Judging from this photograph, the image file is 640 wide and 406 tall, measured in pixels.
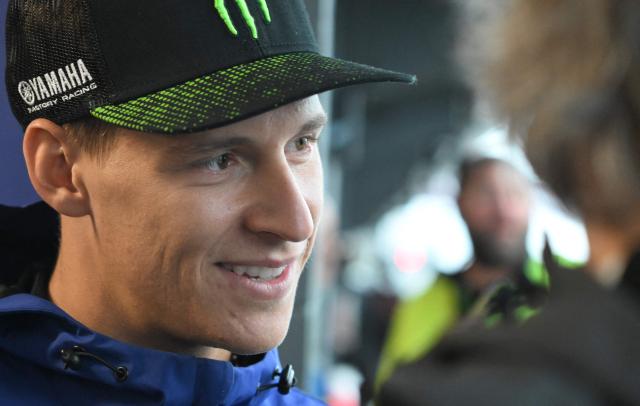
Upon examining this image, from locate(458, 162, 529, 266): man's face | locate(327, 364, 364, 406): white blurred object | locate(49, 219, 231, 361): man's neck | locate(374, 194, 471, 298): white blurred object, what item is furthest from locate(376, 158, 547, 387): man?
locate(374, 194, 471, 298): white blurred object

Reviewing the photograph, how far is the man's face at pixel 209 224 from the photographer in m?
1.59

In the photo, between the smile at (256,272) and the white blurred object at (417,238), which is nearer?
the smile at (256,272)

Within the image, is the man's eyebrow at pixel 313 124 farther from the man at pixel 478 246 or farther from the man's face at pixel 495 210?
the man's face at pixel 495 210

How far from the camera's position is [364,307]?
11094 mm

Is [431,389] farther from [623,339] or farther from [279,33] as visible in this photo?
[279,33]

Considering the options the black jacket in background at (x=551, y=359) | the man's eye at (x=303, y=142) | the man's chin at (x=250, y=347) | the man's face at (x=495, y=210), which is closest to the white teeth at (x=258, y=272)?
the man's chin at (x=250, y=347)

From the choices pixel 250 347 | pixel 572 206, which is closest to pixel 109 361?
pixel 250 347

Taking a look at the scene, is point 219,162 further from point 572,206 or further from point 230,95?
point 572,206

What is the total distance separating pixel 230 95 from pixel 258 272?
31cm

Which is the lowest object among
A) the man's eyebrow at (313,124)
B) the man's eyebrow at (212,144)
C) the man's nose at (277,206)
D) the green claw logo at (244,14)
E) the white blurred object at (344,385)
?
the white blurred object at (344,385)

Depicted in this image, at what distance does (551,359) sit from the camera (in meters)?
0.94

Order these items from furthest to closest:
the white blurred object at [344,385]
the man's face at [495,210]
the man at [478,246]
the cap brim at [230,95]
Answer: the white blurred object at [344,385] < the man's face at [495,210] < the man at [478,246] < the cap brim at [230,95]

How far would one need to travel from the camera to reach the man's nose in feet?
5.26

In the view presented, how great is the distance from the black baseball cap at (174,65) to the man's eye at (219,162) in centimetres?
11
